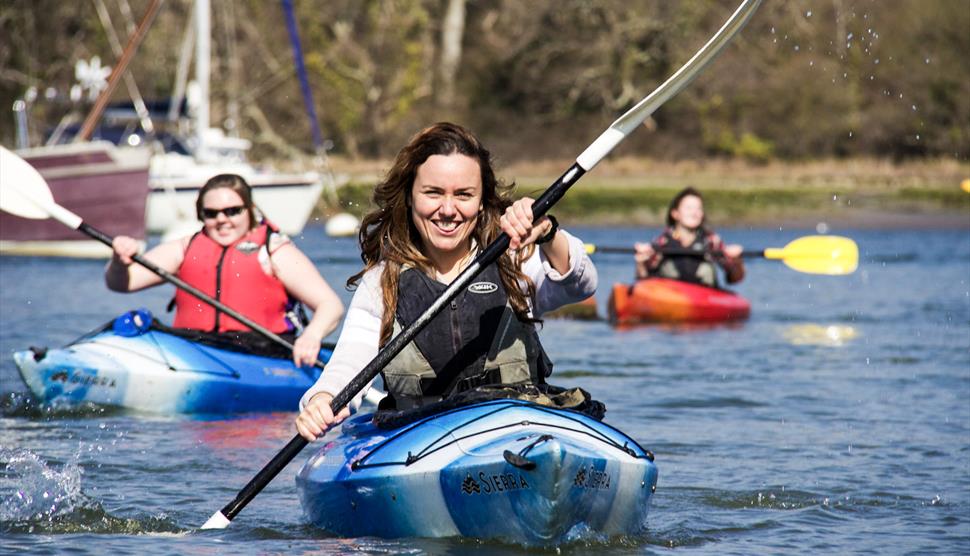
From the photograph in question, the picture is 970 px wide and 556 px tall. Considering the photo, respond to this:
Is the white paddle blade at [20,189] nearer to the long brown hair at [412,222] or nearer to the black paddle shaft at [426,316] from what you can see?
the long brown hair at [412,222]

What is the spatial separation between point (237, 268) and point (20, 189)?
1.08 meters

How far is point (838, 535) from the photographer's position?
200 inches

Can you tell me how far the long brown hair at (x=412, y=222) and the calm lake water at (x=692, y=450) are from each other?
0.76 meters

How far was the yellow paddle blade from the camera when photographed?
411 inches

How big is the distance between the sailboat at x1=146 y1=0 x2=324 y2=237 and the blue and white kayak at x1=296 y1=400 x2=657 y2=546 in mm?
16221

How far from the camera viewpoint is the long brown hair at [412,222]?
4.38 meters

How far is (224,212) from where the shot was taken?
23.6 ft

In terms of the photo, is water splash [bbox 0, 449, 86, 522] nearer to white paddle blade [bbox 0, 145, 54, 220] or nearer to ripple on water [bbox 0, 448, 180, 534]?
ripple on water [bbox 0, 448, 180, 534]

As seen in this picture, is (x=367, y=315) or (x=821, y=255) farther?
(x=821, y=255)

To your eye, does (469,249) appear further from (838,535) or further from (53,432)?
(53,432)

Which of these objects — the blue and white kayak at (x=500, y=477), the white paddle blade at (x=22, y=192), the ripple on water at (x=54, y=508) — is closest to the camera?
the blue and white kayak at (x=500, y=477)

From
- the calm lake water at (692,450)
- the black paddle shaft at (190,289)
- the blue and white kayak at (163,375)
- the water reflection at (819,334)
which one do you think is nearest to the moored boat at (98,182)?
the calm lake water at (692,450)

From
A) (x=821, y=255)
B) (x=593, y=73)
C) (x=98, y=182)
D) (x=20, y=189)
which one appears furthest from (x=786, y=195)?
(x=20, y=189)

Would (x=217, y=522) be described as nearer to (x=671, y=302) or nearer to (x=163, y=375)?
(x=163, y=375)
